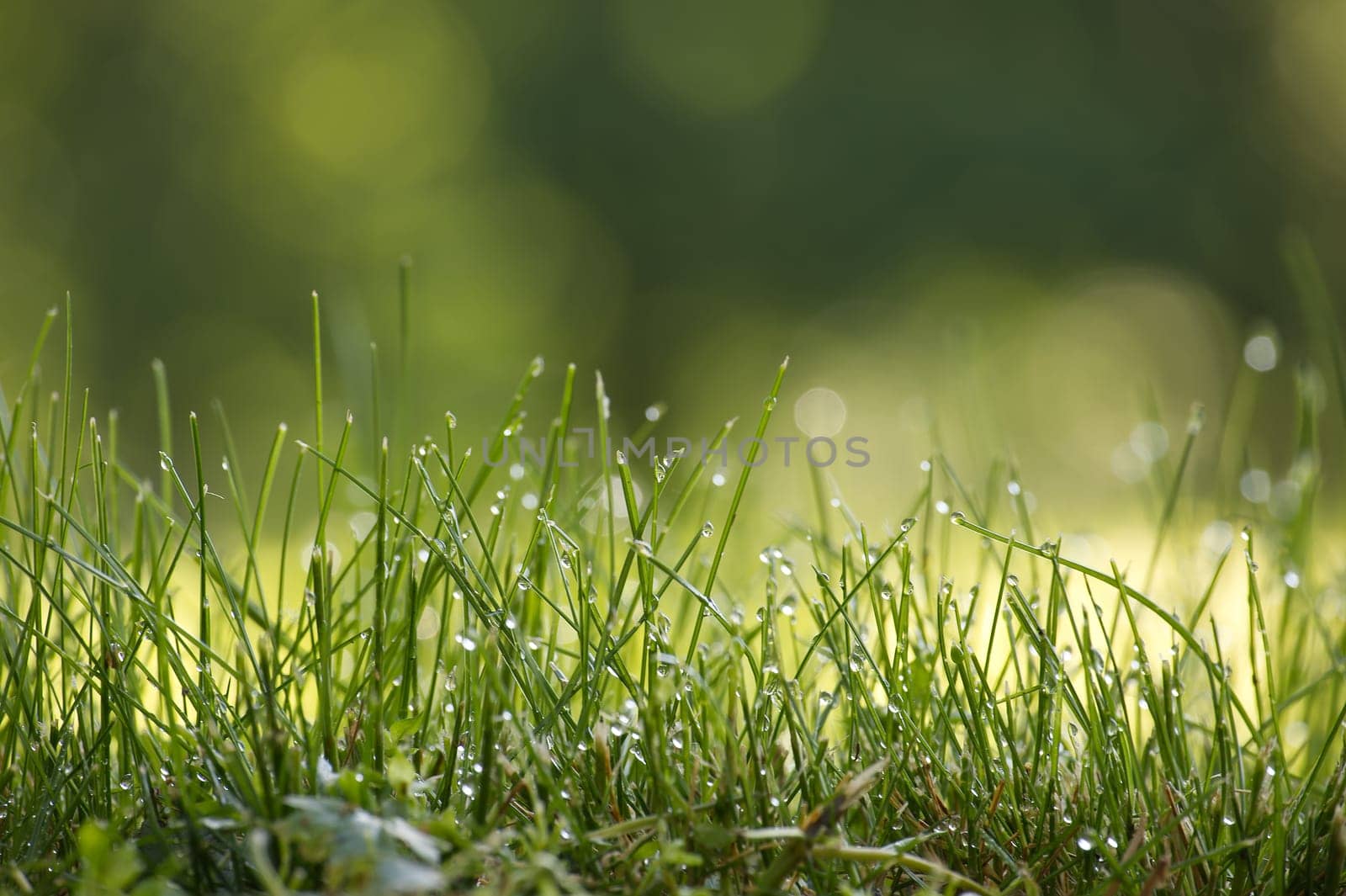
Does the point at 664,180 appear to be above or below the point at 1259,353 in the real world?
above

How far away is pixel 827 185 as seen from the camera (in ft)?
26.1

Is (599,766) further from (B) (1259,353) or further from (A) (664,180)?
(A) (664,180)

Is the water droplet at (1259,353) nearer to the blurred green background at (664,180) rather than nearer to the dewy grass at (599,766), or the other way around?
the dewy grass at (599,766)

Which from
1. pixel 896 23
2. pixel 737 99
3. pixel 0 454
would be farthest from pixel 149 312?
pixel 0 454

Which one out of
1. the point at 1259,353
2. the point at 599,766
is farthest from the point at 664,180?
the point at 599,766

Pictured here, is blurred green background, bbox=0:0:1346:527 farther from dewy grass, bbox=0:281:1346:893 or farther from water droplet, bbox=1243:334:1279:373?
dewy grass, bbox=0:281:1346:893

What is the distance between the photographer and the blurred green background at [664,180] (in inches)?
311

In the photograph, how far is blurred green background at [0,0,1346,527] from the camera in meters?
7.90

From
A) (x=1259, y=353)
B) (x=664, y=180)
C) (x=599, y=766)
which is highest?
(x=664, y=180)

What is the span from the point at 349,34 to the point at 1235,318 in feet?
24.2

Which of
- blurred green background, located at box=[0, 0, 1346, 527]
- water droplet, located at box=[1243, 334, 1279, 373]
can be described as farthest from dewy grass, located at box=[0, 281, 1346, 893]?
blurred green background, located at box=[0, 0, 1346, 527]

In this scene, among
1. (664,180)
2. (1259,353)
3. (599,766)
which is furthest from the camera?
(664,180)

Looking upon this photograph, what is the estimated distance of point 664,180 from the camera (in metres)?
8.37

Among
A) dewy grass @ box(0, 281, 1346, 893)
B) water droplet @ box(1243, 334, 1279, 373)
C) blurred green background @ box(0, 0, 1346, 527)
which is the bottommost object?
dewy grass @ box(0, 281, 1346, 893)
